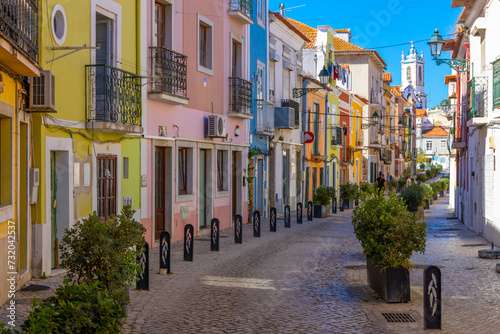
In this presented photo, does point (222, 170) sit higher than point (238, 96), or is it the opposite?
point (238, 96)

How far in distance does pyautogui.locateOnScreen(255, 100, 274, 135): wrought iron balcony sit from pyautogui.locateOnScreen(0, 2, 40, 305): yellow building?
47.7 ft

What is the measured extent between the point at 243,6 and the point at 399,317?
15259 mm

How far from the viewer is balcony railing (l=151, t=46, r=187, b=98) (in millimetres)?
16203

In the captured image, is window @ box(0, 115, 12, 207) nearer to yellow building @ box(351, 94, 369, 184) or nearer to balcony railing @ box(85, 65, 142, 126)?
balcony railing @ box(85, 65, 142, 126)

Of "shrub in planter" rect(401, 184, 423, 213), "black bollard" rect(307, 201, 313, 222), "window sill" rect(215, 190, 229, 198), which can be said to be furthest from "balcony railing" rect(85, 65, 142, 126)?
"shrub in planter" rect(401, 184, 423, 213)

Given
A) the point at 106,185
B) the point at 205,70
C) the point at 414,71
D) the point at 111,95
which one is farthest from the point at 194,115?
the point at 414,71

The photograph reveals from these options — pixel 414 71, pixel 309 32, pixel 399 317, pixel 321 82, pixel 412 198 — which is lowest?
pixel 399 317

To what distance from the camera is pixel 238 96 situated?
21750 mm

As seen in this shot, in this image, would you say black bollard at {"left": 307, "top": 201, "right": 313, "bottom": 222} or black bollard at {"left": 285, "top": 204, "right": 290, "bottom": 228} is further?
black bollard at {"left": 307, "top": 201, "right": 313, "bottom": 222}

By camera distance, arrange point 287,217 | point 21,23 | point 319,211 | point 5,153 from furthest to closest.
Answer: point 319,211 → point 287,217 → point 5,153 → point 21,23

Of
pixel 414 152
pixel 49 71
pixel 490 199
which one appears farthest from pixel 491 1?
pixel 414 152

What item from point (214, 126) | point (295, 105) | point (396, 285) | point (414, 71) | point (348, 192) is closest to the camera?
point (396, 285)

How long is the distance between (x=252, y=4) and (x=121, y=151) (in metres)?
10.9

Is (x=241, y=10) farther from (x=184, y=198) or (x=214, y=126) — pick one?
(x=184, y=198)
